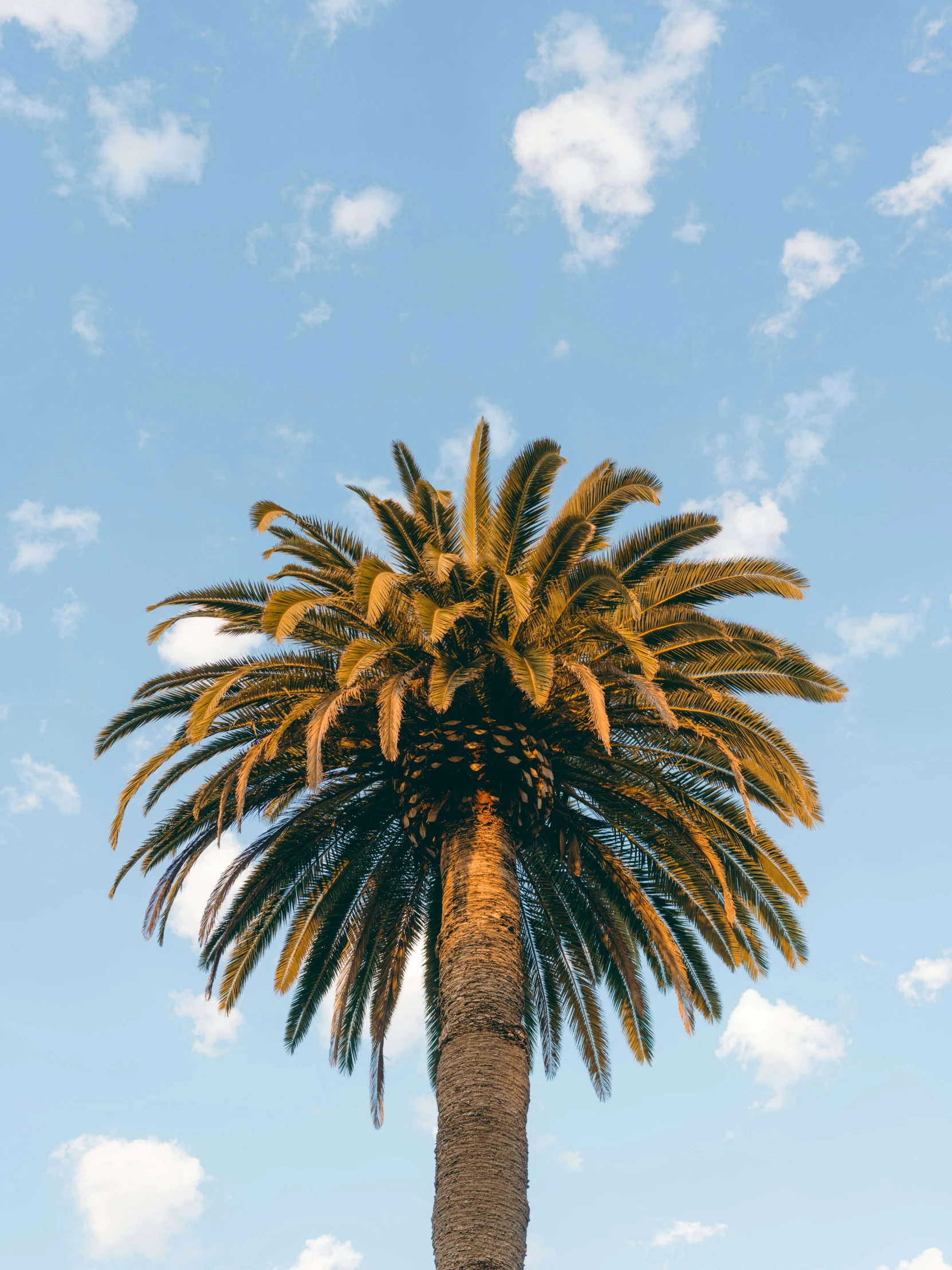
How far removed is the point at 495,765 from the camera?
12.1 metres

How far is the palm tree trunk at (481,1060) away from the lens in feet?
30.9

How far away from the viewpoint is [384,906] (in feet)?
45.6

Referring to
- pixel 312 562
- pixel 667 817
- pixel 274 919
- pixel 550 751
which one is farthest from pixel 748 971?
pixel 312 562

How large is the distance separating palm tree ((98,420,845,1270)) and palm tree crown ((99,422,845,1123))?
0.03 metres

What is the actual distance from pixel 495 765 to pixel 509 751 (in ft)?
0.85

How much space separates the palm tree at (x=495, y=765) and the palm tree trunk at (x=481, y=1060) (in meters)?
0.04

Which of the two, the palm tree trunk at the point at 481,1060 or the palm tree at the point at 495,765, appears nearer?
the palm tree trunk at the point at 481,1060

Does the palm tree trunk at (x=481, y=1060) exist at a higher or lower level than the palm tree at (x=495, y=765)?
lower

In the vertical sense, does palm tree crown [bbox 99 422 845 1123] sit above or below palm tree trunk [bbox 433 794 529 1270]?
above

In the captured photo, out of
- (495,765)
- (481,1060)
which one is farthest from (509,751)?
(481,1060)

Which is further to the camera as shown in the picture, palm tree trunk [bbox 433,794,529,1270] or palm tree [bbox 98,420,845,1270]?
palm tree [bbox 98,420,845,1270]

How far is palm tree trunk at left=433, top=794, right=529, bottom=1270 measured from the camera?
9422 mm

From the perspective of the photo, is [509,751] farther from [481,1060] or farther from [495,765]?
[481,1060]

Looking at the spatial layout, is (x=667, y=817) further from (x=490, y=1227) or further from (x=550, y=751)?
(x=490, y=1227)
